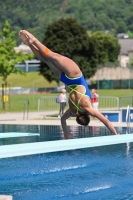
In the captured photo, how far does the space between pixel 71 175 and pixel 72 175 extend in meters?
0.03

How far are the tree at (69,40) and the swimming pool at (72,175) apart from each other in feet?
212

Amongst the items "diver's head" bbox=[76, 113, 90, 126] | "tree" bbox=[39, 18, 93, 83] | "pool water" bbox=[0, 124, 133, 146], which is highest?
"tree" bbox=[39, 18, 93, 83]

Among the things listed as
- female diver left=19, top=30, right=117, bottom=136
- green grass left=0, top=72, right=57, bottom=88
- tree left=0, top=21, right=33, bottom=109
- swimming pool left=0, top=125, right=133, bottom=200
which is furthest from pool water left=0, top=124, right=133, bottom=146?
green grass left=0, top=72, right=57, bottom=88

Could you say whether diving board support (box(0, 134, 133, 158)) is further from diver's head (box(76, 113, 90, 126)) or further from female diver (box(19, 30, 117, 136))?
female diver (box(19, 30, 117, 136))

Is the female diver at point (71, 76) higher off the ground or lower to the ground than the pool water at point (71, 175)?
higher

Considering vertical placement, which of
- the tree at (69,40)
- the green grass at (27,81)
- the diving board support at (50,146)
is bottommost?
the green grass at (27,81)

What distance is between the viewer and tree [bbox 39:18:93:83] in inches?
3108

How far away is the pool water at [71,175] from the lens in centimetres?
905

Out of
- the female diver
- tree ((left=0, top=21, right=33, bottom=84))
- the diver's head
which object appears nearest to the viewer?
the diver's head

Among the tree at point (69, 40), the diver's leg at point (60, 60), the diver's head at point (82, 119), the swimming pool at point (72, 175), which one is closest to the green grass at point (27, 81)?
the tree at point (69, 40)

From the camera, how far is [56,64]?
10.9 m

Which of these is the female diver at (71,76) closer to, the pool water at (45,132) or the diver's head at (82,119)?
the diver's head at (82,119)

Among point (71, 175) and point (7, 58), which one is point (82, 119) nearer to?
point (71, 175)

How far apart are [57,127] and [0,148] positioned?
12896 mm
